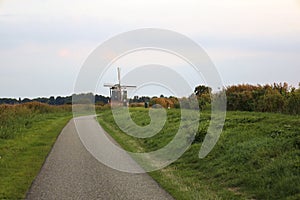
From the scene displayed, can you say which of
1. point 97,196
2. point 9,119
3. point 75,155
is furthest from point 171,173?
point 9,119

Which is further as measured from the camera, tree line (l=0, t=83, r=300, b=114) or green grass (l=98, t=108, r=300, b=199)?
tree line (l=0, t=83, r=300, b=114)

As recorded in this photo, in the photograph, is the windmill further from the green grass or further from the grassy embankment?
the green grass

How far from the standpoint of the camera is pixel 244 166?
37.9 ft

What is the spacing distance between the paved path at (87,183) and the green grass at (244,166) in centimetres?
54

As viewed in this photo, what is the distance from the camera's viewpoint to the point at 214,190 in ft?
34.2

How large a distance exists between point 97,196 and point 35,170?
159 inches

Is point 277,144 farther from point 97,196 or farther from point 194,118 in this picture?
point 194,118

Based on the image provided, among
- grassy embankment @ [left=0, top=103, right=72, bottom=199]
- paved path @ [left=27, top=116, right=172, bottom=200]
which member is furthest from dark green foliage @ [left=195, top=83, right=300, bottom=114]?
grassy embankment @ [left=0, top=103, right=72, bottom=199]

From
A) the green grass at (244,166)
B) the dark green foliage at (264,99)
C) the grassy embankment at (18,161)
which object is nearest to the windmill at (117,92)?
the dark green foliage at (264,99)

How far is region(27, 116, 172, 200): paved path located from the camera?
988 cm

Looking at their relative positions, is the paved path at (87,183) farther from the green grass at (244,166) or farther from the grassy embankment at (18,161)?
the green grass at (244,166)

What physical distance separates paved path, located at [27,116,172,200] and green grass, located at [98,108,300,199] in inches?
21.4

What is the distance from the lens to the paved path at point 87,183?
32.4ft

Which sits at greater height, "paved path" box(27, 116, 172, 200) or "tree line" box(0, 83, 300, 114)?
"tree line" box(0, 83, 300, 114)
